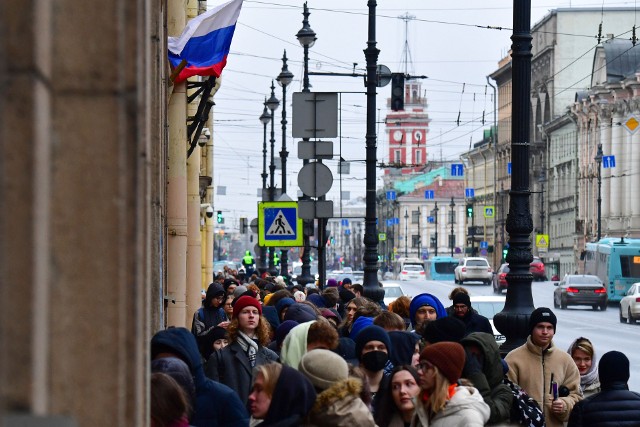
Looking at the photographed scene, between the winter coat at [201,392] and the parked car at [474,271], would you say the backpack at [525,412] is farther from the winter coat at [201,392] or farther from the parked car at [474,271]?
the parked car at [474,271]

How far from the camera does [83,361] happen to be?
3016mm

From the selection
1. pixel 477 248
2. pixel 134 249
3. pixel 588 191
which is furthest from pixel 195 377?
pixel 477 248

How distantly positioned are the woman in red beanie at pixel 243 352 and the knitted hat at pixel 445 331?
101cm

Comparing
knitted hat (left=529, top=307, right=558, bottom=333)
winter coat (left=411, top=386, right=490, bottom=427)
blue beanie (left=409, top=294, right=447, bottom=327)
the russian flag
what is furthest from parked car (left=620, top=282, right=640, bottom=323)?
winter coat (left=411, top=386, right=490, bottom=427)

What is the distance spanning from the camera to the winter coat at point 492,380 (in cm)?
801

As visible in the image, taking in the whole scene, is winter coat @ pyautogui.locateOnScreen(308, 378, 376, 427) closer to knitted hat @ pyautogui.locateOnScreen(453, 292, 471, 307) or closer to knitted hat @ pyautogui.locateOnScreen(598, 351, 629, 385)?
knitted hat @ pyautogui.locateOnScreen(598, 351, 629, 385)

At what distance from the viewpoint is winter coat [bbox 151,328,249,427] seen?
6.80 m

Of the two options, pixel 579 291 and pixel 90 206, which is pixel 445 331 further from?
pixel 579 291

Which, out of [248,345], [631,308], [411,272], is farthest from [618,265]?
[248,345]

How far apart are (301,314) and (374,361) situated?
3.32m

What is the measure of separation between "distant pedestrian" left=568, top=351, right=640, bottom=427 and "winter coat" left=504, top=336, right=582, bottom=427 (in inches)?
59.0

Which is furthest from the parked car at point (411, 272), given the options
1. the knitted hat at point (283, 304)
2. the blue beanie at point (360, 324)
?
the blue beanie at point (360, 324)

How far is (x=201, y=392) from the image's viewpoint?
699cm

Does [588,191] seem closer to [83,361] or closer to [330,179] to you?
[330,179]
